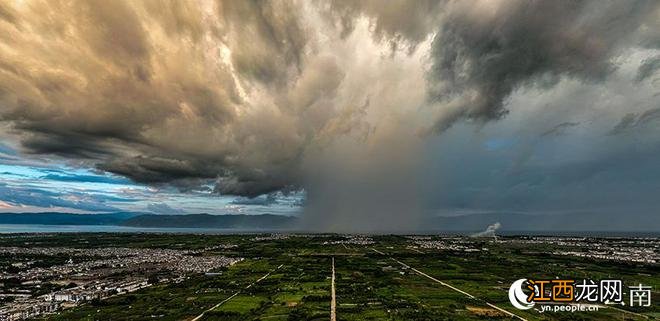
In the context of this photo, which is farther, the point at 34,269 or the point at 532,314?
the point at 34,269

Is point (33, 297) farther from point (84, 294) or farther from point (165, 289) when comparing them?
point (165, 289)

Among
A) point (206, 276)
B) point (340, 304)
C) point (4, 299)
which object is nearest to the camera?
point (340, 304)

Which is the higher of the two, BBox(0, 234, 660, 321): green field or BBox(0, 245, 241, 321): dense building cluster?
BBox(0, 234, 660, 321): green field

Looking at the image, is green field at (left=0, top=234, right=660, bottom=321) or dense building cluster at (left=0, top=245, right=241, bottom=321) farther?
dense building cluster at (left=0, top=245, right=241, bottom=321)

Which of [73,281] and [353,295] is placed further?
[73,281]

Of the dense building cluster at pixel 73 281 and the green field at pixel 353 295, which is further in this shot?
the dense building cluster at pixel 73 281

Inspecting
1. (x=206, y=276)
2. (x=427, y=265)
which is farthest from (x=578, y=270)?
(x=206, y=276)

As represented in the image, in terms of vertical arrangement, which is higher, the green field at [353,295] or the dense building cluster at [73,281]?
the green field at [353,295]

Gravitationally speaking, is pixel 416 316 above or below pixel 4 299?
above

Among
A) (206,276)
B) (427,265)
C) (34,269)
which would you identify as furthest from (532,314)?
(34,269)

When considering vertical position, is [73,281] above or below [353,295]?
below

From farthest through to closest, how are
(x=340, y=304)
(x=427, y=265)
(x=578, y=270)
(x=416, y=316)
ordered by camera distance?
(x=427, y=265) < (x=578, y=270) < (x=340, y=304) < (x=416, y=316)
